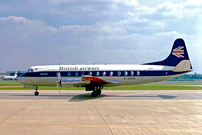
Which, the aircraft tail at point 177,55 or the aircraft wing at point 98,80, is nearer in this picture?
the aircraft wing at point 98,80

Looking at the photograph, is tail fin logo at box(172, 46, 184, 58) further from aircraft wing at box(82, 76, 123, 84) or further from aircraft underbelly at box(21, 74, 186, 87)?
aircraft wing at box(82, 76, 123, 84)

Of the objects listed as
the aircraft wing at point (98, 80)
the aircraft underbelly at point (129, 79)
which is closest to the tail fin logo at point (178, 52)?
the aircraft underbelly at point (129, 79)

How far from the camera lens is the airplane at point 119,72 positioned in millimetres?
27578

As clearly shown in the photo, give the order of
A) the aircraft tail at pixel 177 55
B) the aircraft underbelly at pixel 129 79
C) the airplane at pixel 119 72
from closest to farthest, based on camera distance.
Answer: the airplane at pixel 119 72 < the aircraft underbelly at pixel 129 79 < the aircraft tail at pixel 177 55

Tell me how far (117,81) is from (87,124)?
52.4ft

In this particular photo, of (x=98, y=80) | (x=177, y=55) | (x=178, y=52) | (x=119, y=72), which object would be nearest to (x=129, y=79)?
(x=119, y=72)

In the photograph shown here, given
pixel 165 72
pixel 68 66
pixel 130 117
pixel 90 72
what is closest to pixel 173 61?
pixel 165 72

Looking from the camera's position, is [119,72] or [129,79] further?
[119,72]

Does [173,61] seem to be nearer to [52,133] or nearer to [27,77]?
[27,77]

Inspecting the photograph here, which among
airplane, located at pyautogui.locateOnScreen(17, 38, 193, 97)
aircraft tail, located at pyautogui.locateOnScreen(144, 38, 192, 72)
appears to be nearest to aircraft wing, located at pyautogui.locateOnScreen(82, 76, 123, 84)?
airplane, located at pyautogui.locateOnScreen(17, 38, 193, 97)

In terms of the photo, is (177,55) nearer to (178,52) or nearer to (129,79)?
(178,52)

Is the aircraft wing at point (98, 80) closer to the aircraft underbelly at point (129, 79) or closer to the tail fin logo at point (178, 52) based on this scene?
the aircraft underbelly at point (129, 79)

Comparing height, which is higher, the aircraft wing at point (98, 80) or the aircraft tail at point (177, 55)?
the aircraft tail at point (177, 55)

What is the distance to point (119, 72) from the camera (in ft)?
92.8
